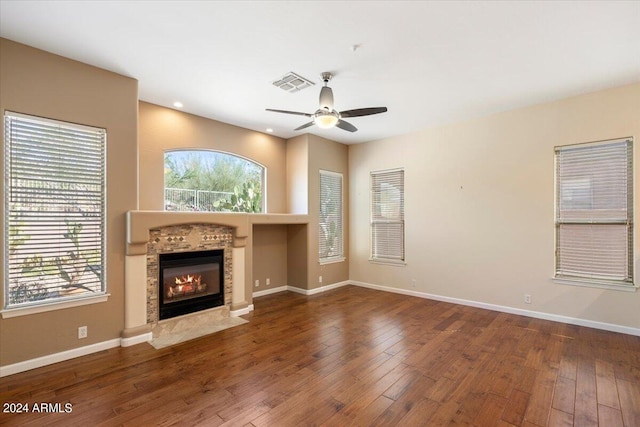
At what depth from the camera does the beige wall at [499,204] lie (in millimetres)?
4051

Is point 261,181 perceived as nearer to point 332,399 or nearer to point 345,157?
point 345,157

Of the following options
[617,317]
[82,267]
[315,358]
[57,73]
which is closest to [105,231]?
[82,267]

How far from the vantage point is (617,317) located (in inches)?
154

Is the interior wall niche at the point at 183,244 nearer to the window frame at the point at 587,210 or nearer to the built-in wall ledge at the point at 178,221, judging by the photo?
the built-in wall ledge at the point at 178,221

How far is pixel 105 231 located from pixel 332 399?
123 inches

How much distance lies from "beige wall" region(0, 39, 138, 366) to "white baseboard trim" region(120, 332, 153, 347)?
0.12 metres

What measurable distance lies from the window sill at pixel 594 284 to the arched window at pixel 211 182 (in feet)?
16.9

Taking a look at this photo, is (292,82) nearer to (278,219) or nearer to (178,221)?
(178,221)

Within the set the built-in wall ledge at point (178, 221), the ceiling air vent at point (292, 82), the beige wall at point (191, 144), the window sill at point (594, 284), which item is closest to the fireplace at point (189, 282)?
the built-in wall ledge at point (178, 221)

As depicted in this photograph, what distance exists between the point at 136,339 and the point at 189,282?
947mm

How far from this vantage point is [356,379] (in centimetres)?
282

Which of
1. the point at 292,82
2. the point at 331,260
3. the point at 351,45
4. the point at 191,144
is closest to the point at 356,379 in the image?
the point at 351,45

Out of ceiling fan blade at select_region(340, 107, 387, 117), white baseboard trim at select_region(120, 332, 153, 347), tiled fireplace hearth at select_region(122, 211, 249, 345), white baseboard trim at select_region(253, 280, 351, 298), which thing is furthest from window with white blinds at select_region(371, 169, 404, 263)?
white baseboard trim at select_region(120, 332, 153, 347)

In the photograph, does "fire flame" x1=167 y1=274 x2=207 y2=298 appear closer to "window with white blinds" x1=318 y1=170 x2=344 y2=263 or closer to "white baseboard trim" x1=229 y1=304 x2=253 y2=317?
"white baseboard trim" x1=229 y1=304 x2=253 y2=317
